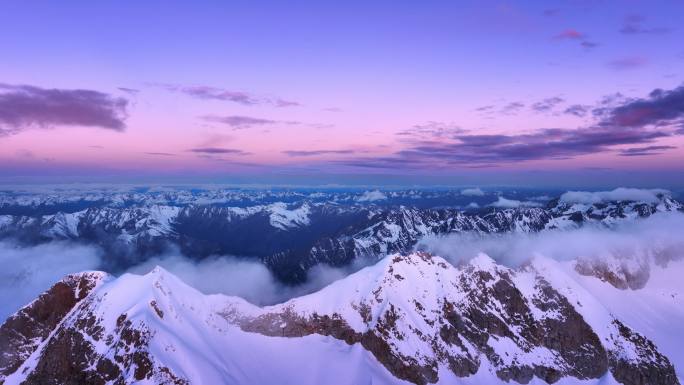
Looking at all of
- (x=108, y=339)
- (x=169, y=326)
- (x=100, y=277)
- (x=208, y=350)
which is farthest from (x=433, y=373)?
(x=100, y=277)

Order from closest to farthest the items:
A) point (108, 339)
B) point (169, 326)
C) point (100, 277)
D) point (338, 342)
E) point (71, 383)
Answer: point (71, 383), point (108, 339), point (169, 326), point (100, 277), point (338, 342)

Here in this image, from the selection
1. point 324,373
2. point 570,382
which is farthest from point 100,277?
point 570,382

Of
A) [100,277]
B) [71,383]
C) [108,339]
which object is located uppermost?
[100,277]

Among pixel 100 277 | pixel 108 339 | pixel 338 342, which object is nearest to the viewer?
pixel 108 339

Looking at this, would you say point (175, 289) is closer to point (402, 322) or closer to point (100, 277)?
point (100, 277)

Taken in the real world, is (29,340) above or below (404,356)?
above

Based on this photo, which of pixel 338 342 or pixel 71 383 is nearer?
pixel 71 383

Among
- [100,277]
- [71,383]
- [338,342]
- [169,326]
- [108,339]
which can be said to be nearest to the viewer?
[71,383]

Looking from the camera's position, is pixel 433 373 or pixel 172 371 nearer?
pixel 172 371

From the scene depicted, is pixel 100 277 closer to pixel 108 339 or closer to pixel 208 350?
pixel 108 339
